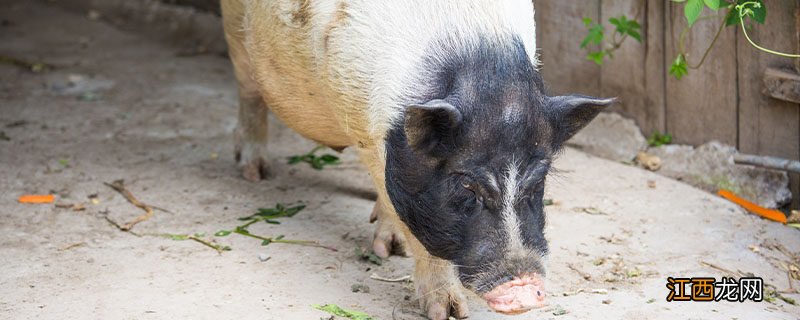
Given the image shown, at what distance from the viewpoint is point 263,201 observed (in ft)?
19.0

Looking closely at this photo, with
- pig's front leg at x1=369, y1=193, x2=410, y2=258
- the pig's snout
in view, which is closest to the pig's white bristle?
the pig's snout

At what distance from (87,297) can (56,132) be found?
2.73 m

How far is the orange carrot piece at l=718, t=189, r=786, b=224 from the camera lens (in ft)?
17.6

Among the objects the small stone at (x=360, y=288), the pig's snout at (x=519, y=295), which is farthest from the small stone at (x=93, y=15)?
the pig's snout at (x=519, y=295)

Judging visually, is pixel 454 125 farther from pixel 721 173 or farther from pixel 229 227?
pixel 721 173

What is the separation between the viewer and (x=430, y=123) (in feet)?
12.1

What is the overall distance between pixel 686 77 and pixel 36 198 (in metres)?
3.75

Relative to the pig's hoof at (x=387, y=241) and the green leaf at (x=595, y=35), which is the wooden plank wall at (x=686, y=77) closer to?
the green leaf at (x=595, y=35)

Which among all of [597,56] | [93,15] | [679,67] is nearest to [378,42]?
[679,67]

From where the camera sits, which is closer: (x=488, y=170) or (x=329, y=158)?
(x=488, y=170)

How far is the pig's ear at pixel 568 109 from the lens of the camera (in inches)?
152

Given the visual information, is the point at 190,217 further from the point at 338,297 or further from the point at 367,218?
the point at 338,297

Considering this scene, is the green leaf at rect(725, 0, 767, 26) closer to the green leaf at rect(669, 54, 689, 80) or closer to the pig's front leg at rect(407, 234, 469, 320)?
the green leaf at rect(669, 54, 689, 80)

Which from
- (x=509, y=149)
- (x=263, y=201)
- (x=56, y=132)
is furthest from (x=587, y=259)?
(x=56, y=132)
